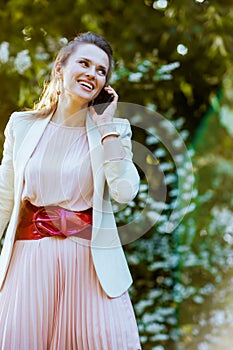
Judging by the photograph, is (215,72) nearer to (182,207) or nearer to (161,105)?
(161,105)

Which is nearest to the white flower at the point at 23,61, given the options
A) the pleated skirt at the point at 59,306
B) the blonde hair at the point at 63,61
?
the blonde hair at the point at 63,61

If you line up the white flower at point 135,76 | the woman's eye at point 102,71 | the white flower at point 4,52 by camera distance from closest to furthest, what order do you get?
the woman's eye at point 102,71 < the white flower at point 4,52 < the white flower at point 135,76

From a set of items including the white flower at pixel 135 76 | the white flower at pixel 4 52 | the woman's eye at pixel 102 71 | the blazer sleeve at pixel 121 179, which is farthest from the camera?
the white flower at pixel 135 76

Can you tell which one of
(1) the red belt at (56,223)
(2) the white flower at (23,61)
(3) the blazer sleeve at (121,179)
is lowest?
(1) the red belt at (56,223)

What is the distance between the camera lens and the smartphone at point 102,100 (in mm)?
1956

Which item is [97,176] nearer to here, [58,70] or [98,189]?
[98,189]

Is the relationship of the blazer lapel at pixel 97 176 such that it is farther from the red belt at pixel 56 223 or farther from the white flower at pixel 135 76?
the white flower at pixel 135 76

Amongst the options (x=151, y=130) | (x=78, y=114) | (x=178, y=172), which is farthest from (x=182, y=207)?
(x=78, y=114)

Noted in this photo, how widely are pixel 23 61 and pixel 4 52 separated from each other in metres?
0.11

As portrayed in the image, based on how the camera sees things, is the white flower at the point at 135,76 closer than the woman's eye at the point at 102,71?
No

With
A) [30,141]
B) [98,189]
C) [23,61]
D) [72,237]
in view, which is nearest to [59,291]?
[72,237]

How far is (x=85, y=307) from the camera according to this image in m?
1.82

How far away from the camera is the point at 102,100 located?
1.97m

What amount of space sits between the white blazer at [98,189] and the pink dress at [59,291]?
0.02m
